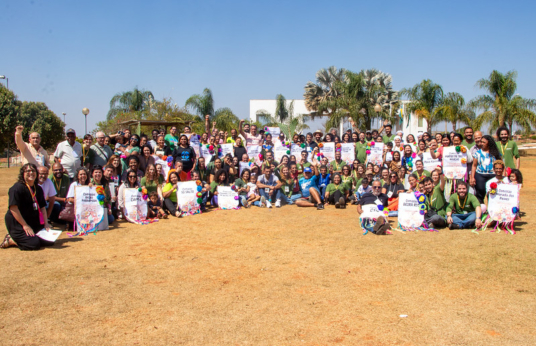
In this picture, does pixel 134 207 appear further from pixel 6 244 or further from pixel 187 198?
pixel 6 244

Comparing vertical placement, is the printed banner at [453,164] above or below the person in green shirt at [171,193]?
above

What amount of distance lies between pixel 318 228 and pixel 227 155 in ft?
13.3

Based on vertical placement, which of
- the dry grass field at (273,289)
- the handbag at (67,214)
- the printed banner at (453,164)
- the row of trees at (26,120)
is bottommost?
the dry grass field at (273,289)

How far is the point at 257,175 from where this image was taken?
1102 centimetres

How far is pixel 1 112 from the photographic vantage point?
102ft

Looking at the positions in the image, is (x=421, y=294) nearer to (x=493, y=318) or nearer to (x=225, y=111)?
(x=493, y=318)

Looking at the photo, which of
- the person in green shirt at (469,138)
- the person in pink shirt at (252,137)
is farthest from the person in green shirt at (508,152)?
the person in pink shirt at (252,137)

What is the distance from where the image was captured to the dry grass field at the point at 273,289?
355 centimetres

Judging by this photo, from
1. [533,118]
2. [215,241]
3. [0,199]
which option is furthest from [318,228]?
[533,118]

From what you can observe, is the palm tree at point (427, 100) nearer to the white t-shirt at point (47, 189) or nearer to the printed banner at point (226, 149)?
the printed banner at point (226, 149)

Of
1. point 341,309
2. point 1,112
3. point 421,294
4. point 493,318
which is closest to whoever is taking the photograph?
point 493,318

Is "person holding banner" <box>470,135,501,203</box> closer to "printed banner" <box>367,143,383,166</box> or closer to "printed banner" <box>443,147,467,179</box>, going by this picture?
"printed banner" <box>443,147,467,179</box>

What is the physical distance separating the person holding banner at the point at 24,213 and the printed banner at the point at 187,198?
3271 mm

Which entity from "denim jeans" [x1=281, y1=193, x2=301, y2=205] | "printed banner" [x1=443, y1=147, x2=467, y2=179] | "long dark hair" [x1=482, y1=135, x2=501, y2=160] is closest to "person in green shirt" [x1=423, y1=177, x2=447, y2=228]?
"printed banner" [x1=443, y1=147, x2=467, y2=179]
